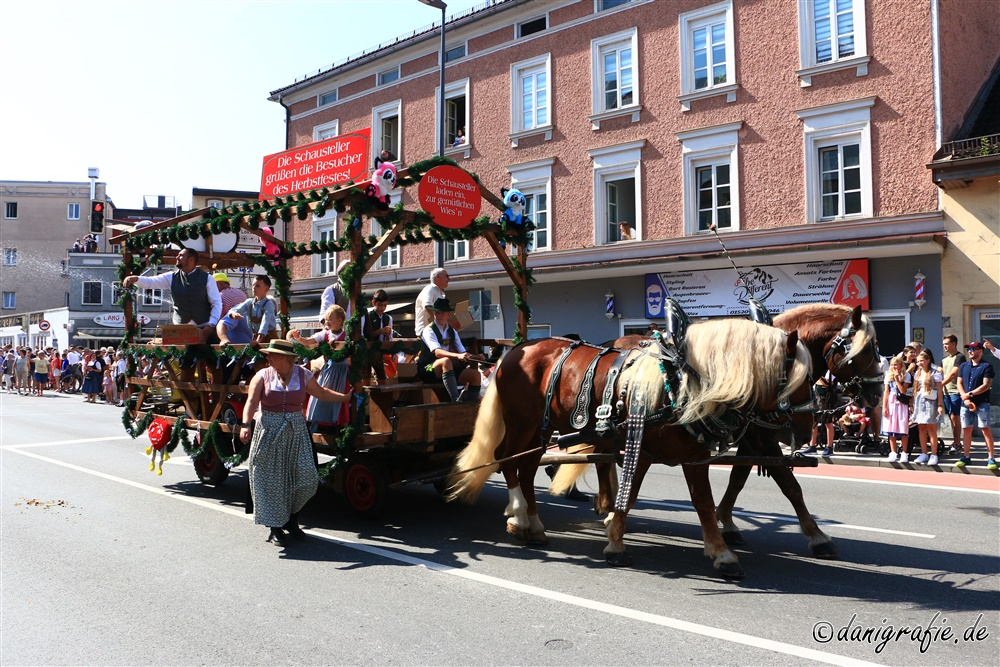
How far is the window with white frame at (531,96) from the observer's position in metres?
19.4

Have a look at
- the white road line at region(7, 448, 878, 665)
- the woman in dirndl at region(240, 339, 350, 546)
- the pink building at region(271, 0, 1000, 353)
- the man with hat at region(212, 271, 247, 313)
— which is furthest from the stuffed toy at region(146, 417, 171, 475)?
the pink building at region(271, 0, 1000, 353)

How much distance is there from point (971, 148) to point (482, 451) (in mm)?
11864

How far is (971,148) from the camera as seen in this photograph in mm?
13289

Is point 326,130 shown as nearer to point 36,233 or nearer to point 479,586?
point 479,586

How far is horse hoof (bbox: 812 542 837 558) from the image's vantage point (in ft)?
18.3

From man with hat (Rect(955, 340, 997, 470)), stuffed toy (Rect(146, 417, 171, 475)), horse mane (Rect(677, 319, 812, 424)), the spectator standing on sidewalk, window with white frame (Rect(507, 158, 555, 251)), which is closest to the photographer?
horse mane (Rect(677, 319, 812, 424))

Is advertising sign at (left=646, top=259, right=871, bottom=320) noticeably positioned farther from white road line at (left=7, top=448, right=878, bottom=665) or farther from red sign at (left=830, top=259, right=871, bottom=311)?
white road line at (left=7, top=448, right=878, bottom=665)

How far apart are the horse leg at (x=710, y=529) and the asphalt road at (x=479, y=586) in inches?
4.0

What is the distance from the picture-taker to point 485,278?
19.5m

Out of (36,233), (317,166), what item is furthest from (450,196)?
(36,233)

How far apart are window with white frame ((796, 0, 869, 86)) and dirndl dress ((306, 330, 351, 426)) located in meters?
12.7

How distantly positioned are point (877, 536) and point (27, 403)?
25.1m

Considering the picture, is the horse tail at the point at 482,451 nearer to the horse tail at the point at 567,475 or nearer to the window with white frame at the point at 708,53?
the horse tail at the point at 567,475

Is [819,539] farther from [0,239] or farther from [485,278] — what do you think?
[0,239]
